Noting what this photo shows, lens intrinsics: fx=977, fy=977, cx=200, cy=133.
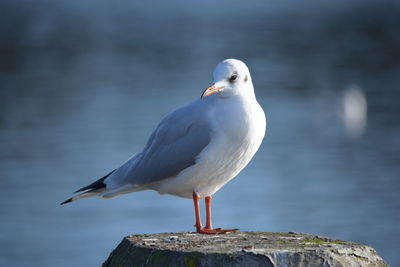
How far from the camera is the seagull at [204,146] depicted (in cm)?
623

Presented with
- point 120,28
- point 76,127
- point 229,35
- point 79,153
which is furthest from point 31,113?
point 120,28

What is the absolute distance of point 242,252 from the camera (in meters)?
5.23

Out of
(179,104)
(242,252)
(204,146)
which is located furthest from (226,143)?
(179,104)

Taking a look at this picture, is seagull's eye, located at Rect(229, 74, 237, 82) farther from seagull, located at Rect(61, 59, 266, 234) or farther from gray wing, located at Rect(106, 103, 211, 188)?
gray wing, located at Rect(106, 103, 211, 188)

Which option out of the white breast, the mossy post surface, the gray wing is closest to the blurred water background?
the gray wing

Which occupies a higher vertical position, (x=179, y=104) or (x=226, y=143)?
(x=179, y=104)

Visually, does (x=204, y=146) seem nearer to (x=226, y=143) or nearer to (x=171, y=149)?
(x=226, y=143)

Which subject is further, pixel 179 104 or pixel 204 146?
pixel 179 104

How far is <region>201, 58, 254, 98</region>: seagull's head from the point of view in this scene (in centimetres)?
612

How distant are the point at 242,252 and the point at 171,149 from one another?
157cm

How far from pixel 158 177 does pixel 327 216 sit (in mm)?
11988

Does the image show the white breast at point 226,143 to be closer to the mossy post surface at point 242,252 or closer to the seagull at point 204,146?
the seagull at point 204,146

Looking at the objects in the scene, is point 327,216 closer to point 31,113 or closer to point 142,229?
point 142,229

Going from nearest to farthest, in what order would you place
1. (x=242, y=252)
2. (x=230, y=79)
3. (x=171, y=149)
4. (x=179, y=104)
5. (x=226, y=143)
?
1. (x=242, y=252)
2. (x=230, y=79)
3. (x=226, y=143)
4. (x=171, y=149)
5. (x=179, y=104)
